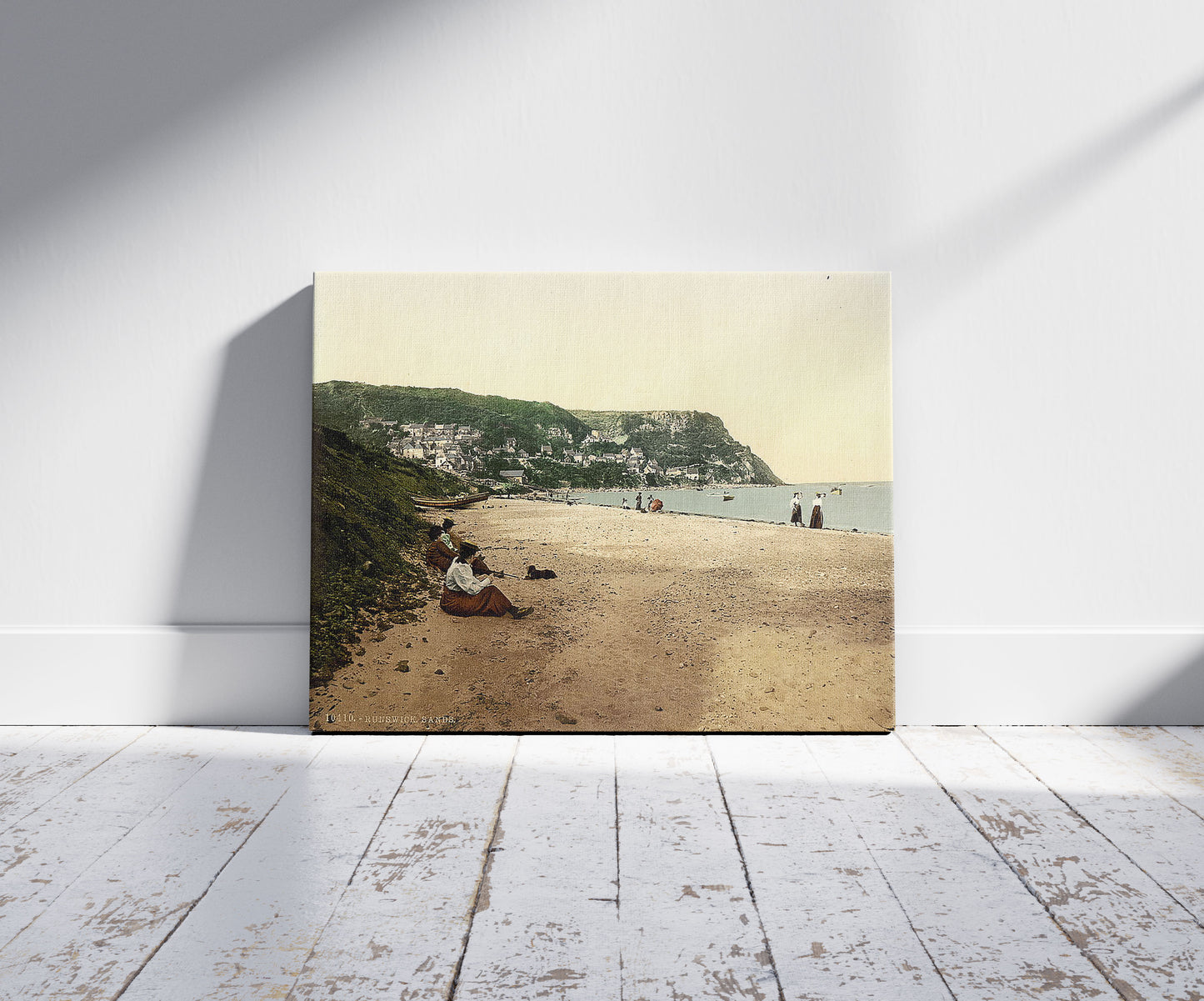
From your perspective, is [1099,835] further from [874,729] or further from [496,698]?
[496,698]

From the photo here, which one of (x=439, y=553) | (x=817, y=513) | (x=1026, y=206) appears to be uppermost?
(x=1026, y=206)

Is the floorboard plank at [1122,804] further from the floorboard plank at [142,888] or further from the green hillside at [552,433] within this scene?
the floorboard plank at [142,888]

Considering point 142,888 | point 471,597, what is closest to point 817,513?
point 471,597

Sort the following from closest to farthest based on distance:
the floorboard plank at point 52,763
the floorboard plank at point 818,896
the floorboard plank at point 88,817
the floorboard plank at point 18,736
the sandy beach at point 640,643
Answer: the floorboard plank at point 818,896 < the floorboard plank at point 88,817 < the floorboard plank at point 52,763 < the floorboard plank at point 18,736 < the sandy beach at point 640,643

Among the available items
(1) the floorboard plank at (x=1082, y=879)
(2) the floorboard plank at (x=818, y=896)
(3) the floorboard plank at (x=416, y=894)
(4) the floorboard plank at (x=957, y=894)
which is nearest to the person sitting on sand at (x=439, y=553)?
(3) the floorboard plank at (x=416, y=894)

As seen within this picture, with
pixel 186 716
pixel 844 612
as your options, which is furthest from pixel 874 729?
pixel 186 716

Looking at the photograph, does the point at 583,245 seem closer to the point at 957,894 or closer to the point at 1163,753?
the point at 957,894
